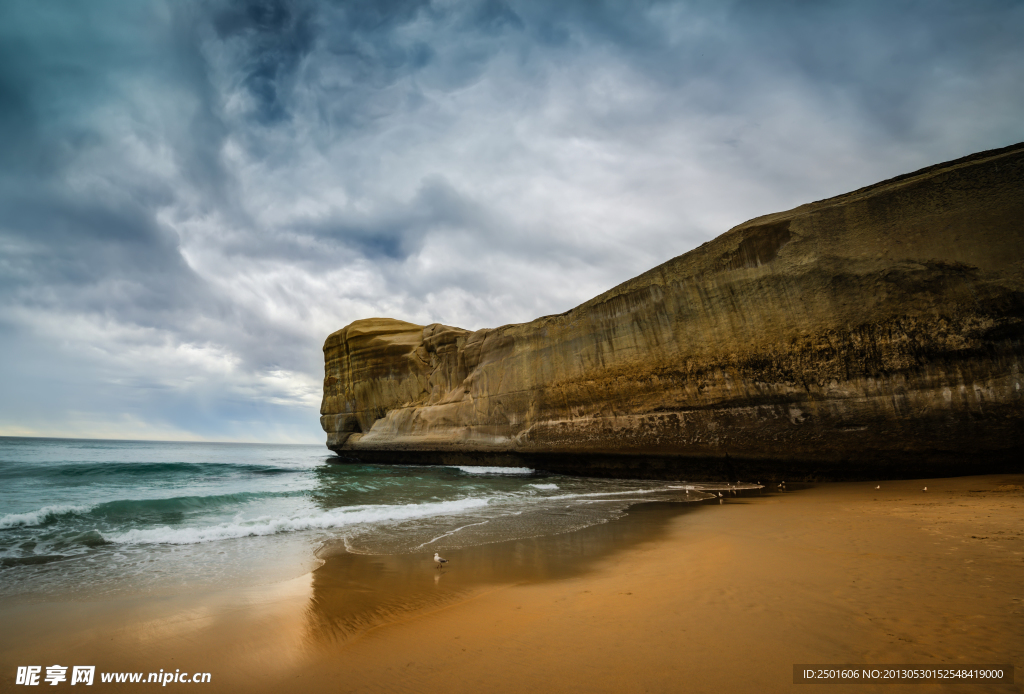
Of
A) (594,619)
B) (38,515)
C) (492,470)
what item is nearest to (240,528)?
(38,515)

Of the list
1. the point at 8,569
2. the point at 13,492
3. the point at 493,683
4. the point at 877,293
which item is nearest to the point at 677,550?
the point at 493,683

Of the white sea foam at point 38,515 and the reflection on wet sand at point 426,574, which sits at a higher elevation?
the white sea foam at point 38,515

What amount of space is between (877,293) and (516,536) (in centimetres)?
844

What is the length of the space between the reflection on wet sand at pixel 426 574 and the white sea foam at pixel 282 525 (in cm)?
185

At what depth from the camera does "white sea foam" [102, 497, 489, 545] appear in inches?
234

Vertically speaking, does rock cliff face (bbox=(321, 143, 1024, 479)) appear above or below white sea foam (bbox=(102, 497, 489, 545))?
above

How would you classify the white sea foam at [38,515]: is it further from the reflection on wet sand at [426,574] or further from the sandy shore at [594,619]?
the reflection on wet sand at [426,574]

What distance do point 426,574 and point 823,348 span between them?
9.12 meters

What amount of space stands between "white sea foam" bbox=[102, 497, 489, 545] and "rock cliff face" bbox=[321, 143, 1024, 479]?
6.22 metres

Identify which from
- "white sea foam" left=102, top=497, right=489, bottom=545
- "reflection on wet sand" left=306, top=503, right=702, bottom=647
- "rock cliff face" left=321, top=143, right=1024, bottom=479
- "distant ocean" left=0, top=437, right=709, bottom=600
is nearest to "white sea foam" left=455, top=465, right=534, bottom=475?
"rock cliff face" left=321, top=143, right=1024, bottom=479

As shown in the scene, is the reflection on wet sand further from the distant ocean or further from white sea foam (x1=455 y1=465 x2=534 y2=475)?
white sea foam (x1=455 y1=465 x2=534 y2=475)

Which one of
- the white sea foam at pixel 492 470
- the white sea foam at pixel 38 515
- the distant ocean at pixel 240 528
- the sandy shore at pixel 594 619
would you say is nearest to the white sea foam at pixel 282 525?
the distant ocean at pixel 240 528

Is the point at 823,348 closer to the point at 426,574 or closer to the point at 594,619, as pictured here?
the point at 594,619

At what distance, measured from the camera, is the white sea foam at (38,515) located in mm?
6719
